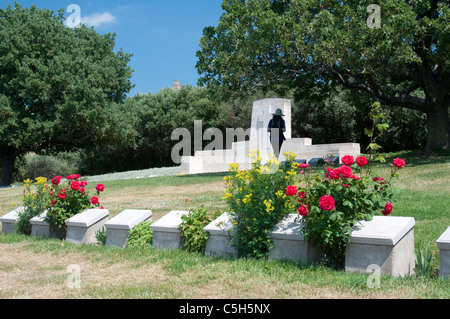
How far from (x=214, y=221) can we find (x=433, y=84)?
57.3ft

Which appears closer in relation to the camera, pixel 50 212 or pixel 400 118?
pixel 50 212

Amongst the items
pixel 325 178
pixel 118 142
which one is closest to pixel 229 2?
pixel 118 142

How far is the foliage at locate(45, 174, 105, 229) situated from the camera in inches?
309

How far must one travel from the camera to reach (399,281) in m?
4.34

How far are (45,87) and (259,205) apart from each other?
882 inches

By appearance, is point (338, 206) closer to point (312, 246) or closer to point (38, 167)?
point (312, 246)

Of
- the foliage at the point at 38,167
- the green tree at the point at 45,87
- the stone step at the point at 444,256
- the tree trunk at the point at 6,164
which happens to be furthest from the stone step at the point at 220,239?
the foliage at the point at 38,167

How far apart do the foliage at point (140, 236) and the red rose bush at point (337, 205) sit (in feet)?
8.65

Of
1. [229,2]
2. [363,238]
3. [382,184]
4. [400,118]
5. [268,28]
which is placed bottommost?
[363,238]

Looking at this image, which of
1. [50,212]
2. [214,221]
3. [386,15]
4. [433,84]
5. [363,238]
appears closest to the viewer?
[363,238]

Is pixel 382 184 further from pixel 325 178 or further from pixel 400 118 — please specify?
pixel 400 118

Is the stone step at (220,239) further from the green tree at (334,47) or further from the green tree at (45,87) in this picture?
the green tree at (45,87)

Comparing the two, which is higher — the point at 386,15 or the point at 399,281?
the point at 386,15

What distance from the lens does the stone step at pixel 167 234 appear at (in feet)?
21.0
